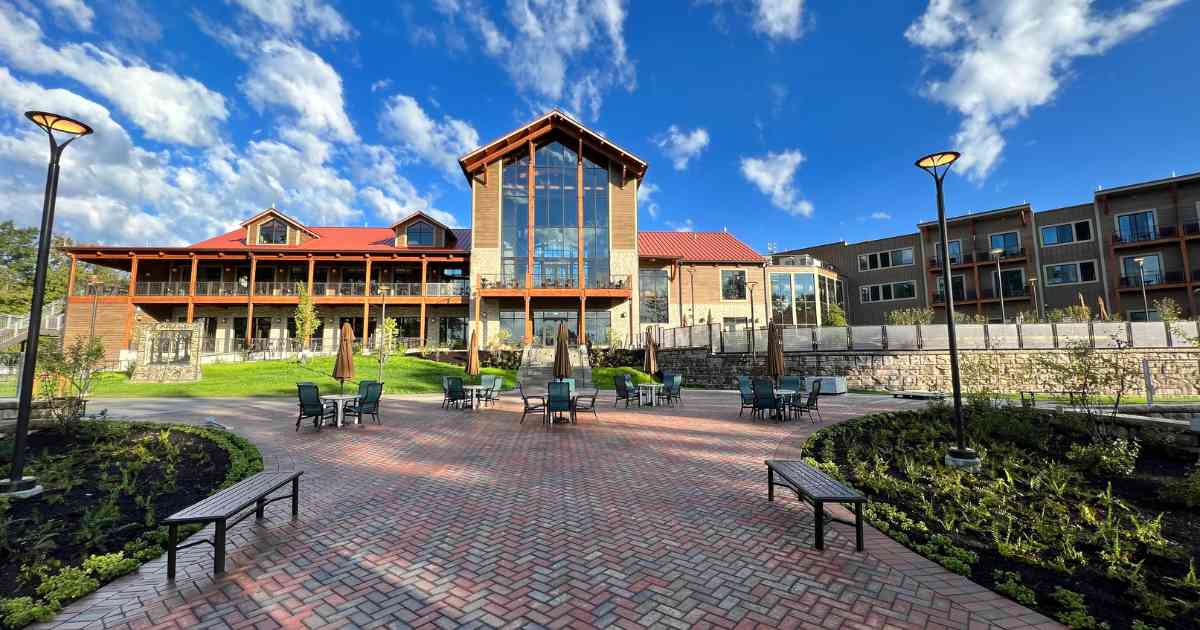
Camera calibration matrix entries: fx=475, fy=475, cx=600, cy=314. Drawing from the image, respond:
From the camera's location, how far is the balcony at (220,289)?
3015 cm

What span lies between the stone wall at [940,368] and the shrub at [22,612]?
18.6 m

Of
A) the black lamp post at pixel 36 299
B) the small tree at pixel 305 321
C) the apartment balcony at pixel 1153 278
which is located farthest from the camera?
the apartment balcony at pixel 1153 278

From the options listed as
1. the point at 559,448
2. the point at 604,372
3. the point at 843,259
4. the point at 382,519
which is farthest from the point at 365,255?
the point at 843,259

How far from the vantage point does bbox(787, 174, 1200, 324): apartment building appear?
29.0 m

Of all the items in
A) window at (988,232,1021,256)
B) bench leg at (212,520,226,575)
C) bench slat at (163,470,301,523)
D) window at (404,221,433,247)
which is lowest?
bench leg at (212,520,226,575)

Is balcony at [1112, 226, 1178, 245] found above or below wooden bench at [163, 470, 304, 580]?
above

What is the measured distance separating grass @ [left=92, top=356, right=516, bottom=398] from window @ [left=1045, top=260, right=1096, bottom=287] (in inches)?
1458

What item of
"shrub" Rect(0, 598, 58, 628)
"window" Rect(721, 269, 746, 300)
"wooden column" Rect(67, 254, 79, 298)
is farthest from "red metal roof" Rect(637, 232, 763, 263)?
"wooden column" Rect(67, 254, 79, 298)

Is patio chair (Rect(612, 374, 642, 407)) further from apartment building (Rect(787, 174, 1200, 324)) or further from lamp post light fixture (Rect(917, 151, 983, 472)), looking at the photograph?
apartment building (Rect(787, 174, 1200, 324))

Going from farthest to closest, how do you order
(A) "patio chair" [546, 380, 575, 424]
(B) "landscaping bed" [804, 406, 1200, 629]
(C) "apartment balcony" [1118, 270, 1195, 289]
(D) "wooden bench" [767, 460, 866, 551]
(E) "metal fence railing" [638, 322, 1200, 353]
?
1. (C) "apartment balcony" [1118, 270, 1195, 289]
2. (E) "metal fence railing" [638, 322, 1200, 353]
3. (A) "patio chair" [546, 380, 575, 424]
4. (D) "wooden bench" [767, 460, 866, 551]
5. (B) "landscaping bed" [804, 406, 1200, 629]

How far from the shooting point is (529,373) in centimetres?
2420

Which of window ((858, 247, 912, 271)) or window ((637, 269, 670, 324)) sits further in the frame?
window ((858, 247, 912, 271))

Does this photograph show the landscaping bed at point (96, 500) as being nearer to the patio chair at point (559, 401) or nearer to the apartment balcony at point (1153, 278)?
the patio chair at point (559, 401)

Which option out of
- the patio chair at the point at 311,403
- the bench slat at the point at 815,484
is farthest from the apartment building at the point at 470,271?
the bench slat at the point at 815,484
